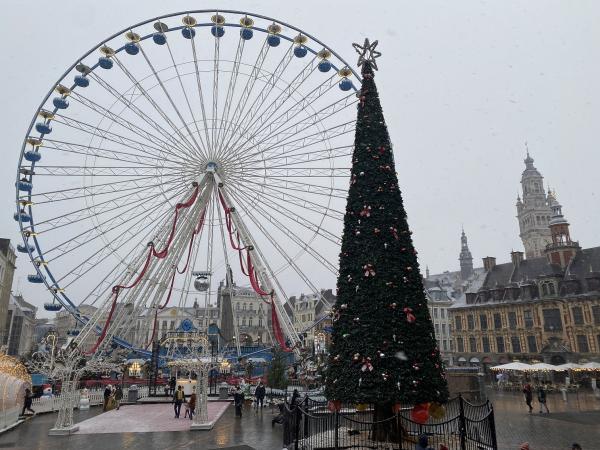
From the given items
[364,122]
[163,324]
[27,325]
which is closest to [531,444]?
[364,122]

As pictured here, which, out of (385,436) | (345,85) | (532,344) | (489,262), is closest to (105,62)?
(345,85)

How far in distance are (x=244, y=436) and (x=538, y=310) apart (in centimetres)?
4293

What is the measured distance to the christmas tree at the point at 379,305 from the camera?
12.1 m

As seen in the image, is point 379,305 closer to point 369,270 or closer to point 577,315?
point 369,270

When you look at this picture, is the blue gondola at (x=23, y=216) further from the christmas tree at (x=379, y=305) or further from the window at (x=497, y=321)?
the window at (x=497, y=321)

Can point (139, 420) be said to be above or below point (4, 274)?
below

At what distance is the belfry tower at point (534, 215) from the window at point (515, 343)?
5303 centimetres

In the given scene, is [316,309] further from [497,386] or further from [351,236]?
[351,236]

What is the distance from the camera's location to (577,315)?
4666 centimetres

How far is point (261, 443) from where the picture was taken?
15.9 meters

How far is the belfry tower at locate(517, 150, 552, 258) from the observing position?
99.6 meters

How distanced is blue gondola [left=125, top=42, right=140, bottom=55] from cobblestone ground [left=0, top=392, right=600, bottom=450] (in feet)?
60.3

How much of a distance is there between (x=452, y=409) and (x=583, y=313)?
29.4 m

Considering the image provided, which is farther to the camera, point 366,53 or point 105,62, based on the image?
point 105,62
